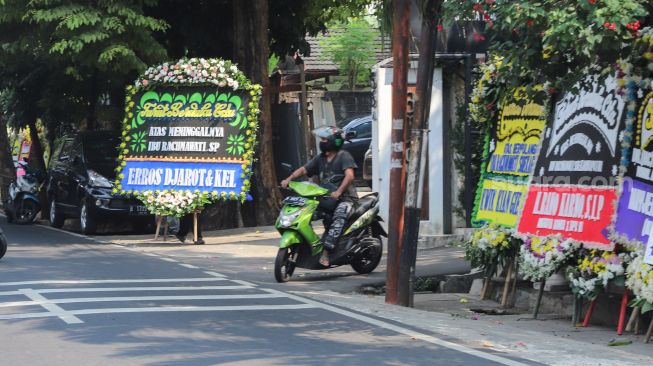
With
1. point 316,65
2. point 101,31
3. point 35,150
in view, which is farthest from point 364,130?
point 101,31

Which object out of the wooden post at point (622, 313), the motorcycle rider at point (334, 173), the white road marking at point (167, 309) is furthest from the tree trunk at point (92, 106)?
the wooden post at point (622, 313)

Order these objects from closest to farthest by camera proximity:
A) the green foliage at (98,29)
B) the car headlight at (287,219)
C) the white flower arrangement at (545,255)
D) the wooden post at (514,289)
Result: the white flower arrangement at (545,255)
the wooden post at (514,289)
the car headlight at (287,219)
the green foliage at (98,29)

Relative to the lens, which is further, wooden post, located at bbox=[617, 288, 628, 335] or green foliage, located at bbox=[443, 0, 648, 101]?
wooden post, located at bbox=[617, 288, 628, 335]

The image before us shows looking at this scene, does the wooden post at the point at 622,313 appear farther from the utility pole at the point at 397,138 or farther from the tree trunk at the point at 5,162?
the tree trunk at the point at 5,162

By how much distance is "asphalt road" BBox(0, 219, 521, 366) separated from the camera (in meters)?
8.02

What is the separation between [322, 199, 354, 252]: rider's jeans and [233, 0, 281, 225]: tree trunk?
274 inches

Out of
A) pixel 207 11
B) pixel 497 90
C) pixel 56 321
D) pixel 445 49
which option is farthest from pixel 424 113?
pixel 207 11

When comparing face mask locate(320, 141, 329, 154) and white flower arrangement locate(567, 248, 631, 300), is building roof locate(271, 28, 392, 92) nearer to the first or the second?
face mask locate(320, 141, 329, 154)

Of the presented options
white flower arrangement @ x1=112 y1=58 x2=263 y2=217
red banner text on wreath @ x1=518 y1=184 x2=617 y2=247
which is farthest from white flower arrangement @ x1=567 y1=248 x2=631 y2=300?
white flower arrangement @ x1=112 y1=58 x2=263 y2=217

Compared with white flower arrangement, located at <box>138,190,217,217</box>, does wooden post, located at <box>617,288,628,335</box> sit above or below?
below

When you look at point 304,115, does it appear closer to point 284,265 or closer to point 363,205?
point 363,205

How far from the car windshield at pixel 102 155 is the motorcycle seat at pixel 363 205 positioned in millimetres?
7654

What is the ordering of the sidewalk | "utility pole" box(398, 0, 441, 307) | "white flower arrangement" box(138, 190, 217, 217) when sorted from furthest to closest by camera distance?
"white flower arrangement" box(138, 190, 217, 217) < "utility pole" box(398, 0, 441, 307) < the sidewalk

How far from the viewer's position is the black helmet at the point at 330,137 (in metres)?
13.6
